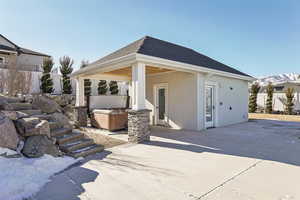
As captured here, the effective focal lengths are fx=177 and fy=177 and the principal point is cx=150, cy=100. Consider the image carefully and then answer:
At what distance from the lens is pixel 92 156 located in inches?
180

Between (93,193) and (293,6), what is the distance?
1212 cm

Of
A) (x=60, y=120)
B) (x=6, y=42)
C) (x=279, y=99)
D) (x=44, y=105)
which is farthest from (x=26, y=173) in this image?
(x=6, y=42)

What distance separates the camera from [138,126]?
597 cm

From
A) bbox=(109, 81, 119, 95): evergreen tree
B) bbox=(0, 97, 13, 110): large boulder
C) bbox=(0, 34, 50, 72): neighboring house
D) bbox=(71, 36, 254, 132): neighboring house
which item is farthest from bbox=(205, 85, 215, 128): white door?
bbox=(0, 34, 50, 72): neighboring house

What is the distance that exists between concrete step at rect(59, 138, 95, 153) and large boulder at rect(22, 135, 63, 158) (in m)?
0.17

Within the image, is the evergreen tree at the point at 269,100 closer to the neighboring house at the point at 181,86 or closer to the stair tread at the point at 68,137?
the neighboring house at the point at 181,86

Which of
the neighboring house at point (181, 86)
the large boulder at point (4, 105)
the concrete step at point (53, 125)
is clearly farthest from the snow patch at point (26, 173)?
the neighboring house at point (181, 86)

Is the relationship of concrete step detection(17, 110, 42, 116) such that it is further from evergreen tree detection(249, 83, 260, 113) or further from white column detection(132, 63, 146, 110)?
evergreen tree detection(249, 83, 260, 113)

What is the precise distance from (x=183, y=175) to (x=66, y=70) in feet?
49.1

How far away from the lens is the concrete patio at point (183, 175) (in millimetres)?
2682

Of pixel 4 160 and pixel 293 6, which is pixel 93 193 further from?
pixel 293 6

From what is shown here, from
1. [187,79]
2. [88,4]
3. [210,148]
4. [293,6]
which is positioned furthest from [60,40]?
[293,6]

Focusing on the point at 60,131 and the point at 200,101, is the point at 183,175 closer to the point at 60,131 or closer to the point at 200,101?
the point at 60,131

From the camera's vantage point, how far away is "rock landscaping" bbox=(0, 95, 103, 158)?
3.89m
